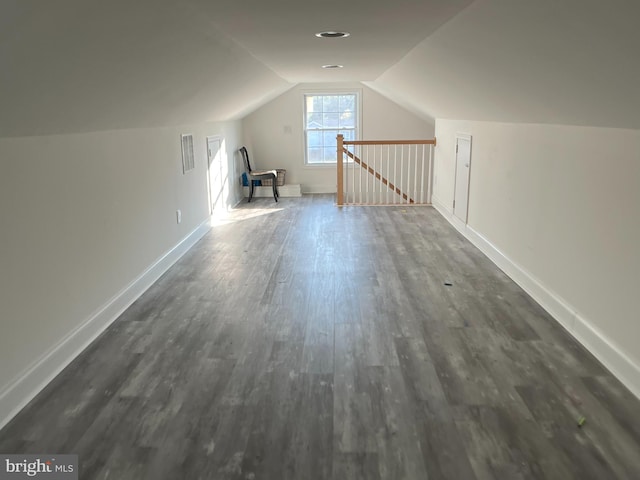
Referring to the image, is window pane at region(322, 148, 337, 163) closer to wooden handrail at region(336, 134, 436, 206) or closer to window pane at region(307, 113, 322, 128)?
window pane at region(307, 113, 322, 128)

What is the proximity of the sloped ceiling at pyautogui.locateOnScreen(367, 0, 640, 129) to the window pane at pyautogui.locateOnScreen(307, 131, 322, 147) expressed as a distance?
4895 mm

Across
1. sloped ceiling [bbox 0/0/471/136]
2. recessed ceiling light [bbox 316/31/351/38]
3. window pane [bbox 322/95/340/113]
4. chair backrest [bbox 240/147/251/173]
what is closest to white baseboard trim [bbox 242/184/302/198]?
chair backrest [bbox 240/147/251/173]

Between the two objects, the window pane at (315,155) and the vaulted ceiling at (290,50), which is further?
the window pane at (315,155)

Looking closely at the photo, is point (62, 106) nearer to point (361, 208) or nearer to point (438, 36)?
point (438, 36)

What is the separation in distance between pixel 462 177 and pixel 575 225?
2835 millimetres

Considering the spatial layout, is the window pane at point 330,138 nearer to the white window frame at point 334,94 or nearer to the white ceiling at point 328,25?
the white window frame at point 334,94

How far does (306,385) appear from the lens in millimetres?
2734

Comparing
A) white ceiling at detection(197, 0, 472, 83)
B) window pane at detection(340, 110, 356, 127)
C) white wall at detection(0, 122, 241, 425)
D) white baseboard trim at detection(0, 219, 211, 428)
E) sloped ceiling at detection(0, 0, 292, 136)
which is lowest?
white baseboard trim at detection(0, 219, 211, 428)

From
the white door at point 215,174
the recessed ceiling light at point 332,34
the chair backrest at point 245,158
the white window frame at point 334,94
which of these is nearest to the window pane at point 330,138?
the white window frame at point 334,94

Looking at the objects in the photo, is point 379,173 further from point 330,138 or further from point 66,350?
point 66,350

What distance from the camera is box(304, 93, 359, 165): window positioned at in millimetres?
8938

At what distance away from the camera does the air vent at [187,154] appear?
5.38 m

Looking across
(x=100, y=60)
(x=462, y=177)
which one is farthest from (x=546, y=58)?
(x=462, y=177)

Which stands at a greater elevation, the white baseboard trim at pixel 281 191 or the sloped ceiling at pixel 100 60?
the sloped ceiling at pixel 100 60
